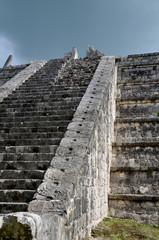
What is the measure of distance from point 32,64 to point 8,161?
8.53 meters

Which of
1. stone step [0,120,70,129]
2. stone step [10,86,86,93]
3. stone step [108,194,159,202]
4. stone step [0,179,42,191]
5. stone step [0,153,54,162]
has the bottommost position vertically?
stone step [108,194,159,202]

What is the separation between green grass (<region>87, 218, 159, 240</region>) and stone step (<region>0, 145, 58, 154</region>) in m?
1.75

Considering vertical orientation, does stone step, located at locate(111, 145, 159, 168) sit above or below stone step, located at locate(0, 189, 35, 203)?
above

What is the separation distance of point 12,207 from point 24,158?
1314 millimetres

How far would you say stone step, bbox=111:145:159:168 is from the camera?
23.0 feet

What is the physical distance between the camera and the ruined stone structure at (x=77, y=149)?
10.9ft

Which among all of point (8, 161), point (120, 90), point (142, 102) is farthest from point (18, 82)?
point (8, 161)

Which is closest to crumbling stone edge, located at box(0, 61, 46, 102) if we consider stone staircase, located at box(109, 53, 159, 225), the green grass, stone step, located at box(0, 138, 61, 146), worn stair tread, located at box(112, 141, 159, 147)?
stone step, located at box(0, 138, 61, 146)

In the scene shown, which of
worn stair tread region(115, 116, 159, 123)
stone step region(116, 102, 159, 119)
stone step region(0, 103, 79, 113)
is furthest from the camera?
stone step region(116, 102, 159, 119)

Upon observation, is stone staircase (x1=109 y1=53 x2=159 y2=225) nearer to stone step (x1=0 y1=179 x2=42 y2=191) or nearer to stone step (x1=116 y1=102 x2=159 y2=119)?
stone step (x1=116 y1=102 x2=159 y2=119)

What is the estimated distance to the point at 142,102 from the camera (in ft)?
28.7

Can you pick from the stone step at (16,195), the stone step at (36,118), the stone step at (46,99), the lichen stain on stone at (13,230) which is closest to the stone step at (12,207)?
the stone step at (16,195)

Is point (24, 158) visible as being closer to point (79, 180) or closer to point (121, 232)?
point (79, 180)

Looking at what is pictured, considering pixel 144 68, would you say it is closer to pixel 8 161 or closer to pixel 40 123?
pixel 40 123
